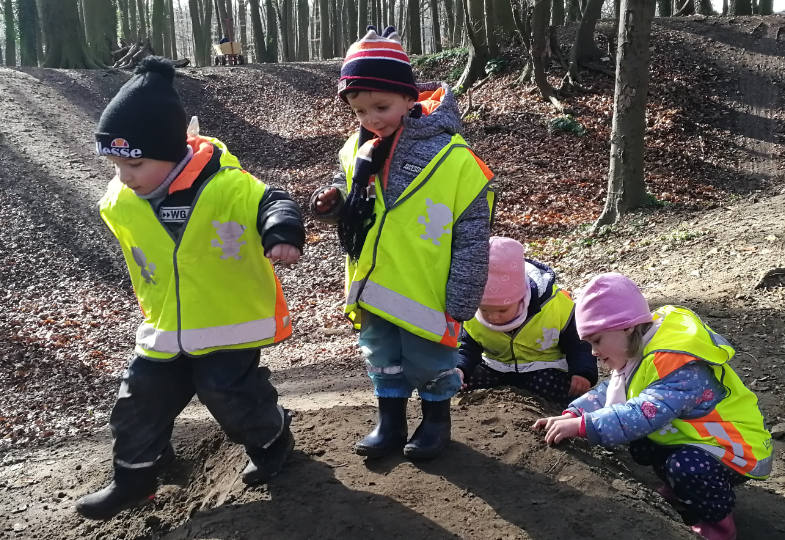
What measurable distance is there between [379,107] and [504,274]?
4.06 feet

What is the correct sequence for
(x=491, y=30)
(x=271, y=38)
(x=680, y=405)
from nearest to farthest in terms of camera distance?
(x=680, y=405) → (x=491, y=30) → (x=271, y=38)

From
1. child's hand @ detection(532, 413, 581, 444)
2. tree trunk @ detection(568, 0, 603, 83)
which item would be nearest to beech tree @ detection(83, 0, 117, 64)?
tree trunk @ detection(568, 0, 603, 83)

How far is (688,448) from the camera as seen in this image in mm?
3107

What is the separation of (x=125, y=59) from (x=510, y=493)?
22046 millimetres

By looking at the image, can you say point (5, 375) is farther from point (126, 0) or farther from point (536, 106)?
point (126, 0)

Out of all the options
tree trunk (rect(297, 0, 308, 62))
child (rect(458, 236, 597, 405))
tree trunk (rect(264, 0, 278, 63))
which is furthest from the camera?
tree trunk (rect(297, 0, 308, 62))

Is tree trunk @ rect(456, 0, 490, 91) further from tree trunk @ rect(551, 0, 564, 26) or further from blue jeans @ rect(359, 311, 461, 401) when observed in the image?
blue jeans @ rect(359, 311, 461, 401)

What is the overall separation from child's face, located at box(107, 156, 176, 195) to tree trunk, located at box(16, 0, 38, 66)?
26.2 m

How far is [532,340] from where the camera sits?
4.07 meters

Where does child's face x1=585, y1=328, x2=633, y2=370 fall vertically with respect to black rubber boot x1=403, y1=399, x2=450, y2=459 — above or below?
above

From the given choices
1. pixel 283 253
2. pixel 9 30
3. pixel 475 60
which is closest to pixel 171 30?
pixel 9 30

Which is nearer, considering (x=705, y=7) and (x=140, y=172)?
(x=140, y=172)

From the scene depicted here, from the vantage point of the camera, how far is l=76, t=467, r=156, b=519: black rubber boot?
313 cm

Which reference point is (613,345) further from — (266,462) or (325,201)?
(266,462)
